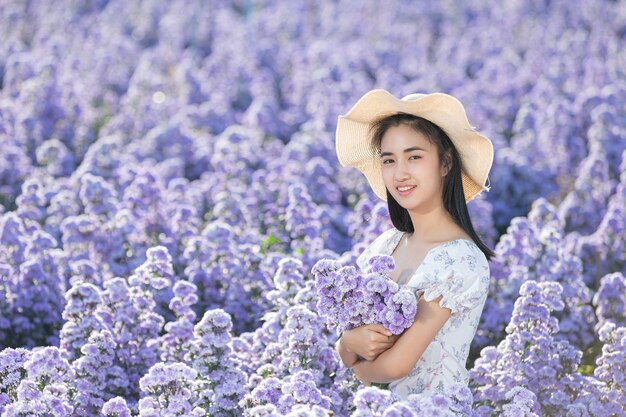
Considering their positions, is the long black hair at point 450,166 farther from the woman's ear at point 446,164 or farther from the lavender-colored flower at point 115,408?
the lavender-colored flower at point 115,408

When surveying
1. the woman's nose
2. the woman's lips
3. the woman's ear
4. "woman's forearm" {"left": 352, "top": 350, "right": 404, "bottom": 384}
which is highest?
the woman's ear

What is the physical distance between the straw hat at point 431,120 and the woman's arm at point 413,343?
0.61m

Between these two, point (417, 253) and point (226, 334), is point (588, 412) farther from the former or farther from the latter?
point (226, 334)

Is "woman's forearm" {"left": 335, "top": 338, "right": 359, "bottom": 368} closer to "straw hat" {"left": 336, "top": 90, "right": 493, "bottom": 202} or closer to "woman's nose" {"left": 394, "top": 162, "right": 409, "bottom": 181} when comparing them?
"woman's nose" {"left": 394, "top": 162, "right": 409, "bottom": 181}

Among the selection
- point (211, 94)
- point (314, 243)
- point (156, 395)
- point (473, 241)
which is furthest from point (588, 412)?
→ point (211, 94)

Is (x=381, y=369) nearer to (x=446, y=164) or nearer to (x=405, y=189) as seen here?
(x=405, y=189)

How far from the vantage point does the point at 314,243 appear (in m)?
6.67

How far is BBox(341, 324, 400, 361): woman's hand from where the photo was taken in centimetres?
348

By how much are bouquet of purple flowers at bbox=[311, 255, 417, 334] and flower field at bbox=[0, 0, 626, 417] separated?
0.98 feet

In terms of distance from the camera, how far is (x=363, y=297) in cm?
341

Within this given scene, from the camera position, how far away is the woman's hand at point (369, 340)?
11.4 feet

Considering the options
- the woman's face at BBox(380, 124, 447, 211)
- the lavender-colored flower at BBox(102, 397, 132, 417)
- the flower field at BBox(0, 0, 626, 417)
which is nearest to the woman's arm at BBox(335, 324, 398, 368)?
the flower field at BBox(0, 0, 626, 417)

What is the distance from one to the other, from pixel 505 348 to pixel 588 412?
51 centimetres

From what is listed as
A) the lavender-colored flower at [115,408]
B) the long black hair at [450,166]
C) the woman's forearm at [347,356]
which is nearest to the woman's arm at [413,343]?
the woman's forearm at [347,356]
